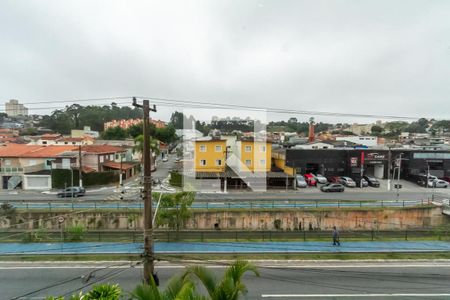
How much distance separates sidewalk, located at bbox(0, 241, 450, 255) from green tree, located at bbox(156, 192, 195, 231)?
1719 millimetres

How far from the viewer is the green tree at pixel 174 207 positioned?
17953 mm

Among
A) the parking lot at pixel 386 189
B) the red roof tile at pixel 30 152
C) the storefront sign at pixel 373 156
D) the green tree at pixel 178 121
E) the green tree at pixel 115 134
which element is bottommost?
the parking lot at pixel 386 189

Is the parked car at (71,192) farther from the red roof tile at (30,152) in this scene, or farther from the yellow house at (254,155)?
the yellow house at (254,155)

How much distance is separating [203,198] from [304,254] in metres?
14.3

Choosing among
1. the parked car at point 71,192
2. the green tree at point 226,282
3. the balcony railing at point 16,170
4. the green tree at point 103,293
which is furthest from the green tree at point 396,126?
the green tree at point 103,293

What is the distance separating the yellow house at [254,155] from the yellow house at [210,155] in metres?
2.83

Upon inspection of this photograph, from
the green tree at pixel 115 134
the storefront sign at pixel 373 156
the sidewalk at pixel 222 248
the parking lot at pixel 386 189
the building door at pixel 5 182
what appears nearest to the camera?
the sidewalk at pixel 222 248

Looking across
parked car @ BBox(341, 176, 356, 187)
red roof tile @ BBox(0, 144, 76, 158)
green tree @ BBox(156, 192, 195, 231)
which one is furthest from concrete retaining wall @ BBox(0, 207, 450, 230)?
red roof tile @ BBox(0, 144, 76, 158)

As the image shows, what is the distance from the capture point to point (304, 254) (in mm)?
15266

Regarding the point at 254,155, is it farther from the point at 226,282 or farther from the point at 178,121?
the point at 178,121

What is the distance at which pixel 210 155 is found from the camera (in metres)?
36.6

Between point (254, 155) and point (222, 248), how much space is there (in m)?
21.5

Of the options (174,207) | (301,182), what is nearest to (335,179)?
(301,182)

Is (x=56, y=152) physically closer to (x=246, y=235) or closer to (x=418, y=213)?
(x=246, y=235)
